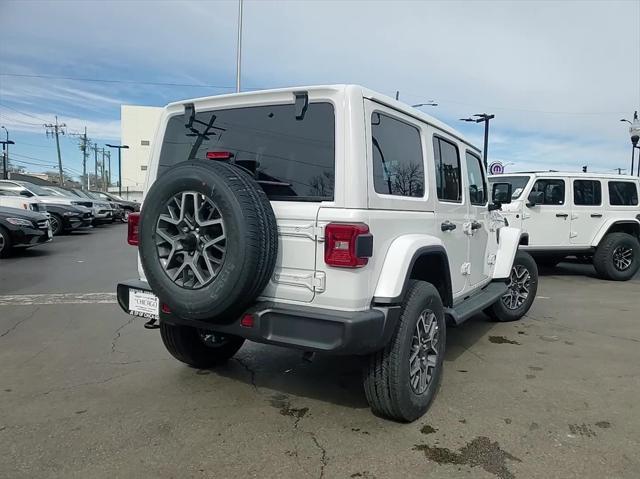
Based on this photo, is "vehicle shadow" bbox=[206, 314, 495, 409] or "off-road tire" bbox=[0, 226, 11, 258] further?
"off-road tire" bbox=[0, 226, 11, 258]

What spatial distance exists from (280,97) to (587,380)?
3.33 m

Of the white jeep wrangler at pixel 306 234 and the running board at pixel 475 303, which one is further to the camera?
the running board at pixel 475 303

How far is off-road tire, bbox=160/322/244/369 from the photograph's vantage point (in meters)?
4.00

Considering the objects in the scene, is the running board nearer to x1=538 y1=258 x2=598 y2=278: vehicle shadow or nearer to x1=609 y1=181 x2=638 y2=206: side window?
x1=538 y1=258 x2=598 y2=278: vehicle shadow

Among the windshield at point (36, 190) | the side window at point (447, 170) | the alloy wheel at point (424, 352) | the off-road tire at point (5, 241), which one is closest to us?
the alloy wheel at point (424, 352)

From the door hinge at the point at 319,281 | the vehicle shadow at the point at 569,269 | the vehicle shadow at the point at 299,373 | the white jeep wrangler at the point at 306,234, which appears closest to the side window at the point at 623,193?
the vehicle shadow at the point at 569,269

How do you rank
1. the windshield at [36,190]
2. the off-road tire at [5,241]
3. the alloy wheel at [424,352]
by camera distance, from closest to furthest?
the alloy wheel at [424,352]
the off-road tire at [5,241]
the windshield at [36,190]

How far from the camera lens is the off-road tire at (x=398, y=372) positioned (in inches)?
120

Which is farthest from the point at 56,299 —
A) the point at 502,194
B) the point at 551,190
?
the point at 551,190

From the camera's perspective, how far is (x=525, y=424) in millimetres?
3312

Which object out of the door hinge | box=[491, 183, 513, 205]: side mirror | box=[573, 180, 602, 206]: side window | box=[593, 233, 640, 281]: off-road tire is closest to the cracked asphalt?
the door hinge

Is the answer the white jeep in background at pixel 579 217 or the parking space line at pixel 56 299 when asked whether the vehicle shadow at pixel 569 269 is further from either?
the parking space line at pixel 56 299

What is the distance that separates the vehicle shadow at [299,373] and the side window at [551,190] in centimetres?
556

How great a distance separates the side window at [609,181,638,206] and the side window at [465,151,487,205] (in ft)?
20.0
